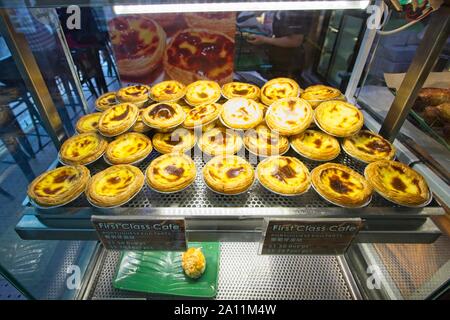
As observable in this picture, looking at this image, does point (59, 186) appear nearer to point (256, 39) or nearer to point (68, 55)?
point (68, 55)

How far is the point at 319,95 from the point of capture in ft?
6.82

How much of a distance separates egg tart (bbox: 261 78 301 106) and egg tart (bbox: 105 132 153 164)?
3.37 feet

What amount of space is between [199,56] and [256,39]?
1.50 meters

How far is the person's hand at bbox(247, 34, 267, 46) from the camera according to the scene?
3.50m

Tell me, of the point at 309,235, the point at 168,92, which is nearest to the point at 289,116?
the point at 309,235

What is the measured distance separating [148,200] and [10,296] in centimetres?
234

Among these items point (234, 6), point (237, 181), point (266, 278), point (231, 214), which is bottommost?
point (266, 278)

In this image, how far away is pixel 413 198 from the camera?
4.79ft

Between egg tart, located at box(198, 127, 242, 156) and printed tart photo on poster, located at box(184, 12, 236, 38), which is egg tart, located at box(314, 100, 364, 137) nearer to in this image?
egg tart, located at box(198, 127, 242, 156)

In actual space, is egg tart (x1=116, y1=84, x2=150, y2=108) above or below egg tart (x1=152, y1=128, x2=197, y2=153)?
above

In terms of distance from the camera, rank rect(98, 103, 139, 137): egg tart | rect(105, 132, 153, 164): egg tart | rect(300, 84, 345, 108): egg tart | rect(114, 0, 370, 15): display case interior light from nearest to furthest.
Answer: rect(114, 0, 370, 15): display case interior light → rect(105, 132, 153, 164): egg tart → rect(98, 103, 139, 137): egg tart → rect(300, 84, 345, 108): egg tart

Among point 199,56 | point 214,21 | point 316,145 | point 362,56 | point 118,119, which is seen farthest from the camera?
point 199,56

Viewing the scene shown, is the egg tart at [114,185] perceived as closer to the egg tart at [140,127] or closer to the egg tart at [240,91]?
the egg tart at [140,127]

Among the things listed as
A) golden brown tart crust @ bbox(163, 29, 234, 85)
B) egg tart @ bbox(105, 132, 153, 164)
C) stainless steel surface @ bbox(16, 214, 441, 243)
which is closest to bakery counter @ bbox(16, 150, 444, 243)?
stainless steel surface @ bbox(16, 214, 441, 243)
